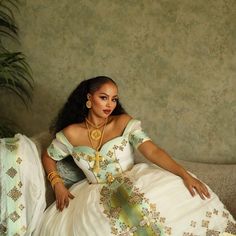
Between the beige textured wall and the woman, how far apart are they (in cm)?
38

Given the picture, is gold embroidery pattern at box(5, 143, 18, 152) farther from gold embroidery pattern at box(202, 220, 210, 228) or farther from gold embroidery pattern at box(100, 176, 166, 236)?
gold embroidery pattern at box(202, 220, 210, 228)

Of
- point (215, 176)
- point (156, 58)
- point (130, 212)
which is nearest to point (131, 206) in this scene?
point (130, 212)

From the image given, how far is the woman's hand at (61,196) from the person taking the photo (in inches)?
66.9

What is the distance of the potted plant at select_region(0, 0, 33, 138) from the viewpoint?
7.57 ft

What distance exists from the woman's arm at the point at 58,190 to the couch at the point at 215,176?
0.10 metres

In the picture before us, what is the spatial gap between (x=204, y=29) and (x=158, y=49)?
28cm

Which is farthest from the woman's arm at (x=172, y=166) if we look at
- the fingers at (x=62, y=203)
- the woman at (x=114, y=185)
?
the fingers at (x=62, y=203)

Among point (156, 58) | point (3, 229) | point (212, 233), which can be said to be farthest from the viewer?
point (156, 58)

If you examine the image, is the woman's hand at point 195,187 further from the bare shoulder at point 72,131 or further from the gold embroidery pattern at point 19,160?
the gold embroidery pattern at point 19,160

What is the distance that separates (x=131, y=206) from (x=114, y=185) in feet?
0.57

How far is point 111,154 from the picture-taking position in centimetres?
178

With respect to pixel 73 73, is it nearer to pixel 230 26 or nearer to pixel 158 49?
pixel 158 49

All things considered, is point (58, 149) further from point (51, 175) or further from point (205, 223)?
point (205, 223)

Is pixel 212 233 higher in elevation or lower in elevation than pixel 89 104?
lower
